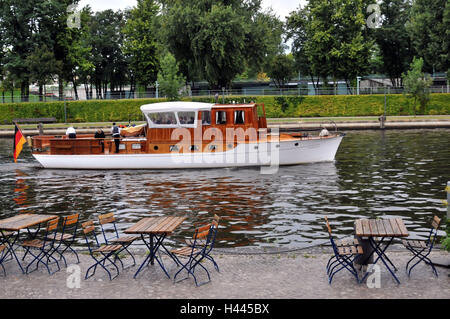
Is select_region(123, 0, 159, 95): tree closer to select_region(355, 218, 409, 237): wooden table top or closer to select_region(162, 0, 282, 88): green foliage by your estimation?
select_region(162, 0, 282, 88): green foliage

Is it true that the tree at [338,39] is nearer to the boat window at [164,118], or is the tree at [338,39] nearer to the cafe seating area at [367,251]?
the boat window at [164,118]

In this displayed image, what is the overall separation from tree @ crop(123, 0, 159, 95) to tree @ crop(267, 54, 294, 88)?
20990 millimetres

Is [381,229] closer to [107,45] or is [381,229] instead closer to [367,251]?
[367,251]

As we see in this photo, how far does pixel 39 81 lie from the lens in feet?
211

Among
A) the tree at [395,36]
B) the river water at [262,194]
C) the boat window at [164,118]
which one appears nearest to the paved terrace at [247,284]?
the river water at [262,194]

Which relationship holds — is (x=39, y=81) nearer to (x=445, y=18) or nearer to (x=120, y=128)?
(x=120, y=128)

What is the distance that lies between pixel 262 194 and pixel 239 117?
24.9 ft

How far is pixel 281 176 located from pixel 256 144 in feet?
9.70

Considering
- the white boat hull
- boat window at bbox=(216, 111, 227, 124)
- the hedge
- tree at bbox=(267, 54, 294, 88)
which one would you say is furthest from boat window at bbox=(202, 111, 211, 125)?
tree at bbox=(267, 54, 294, 88)

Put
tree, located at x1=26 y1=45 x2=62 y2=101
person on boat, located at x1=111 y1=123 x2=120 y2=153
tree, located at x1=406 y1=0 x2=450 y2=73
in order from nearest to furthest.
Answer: person on boat, located at x1=111 y1=123 x2=120 y2=153 < tree, located at x1=406 y1=0 x2=450 y2=73 < tree, located at x1=26 y1=45 x2=62 y2=101

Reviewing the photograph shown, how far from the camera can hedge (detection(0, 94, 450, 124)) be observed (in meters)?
57.2

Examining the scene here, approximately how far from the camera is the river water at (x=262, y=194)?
15.0 m

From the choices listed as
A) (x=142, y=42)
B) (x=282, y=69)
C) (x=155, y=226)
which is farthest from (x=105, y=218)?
(x=282, y=69)
